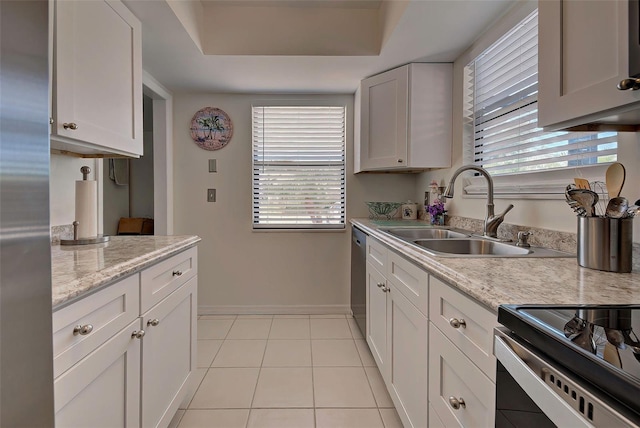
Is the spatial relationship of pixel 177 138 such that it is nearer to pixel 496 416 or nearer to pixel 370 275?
pixel 370 275

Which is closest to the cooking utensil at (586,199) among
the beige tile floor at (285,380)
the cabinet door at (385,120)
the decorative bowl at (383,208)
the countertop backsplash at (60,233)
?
the beige tile floor at (285,380)

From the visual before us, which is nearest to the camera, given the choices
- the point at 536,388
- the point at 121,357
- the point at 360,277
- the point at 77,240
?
the point at 536,388

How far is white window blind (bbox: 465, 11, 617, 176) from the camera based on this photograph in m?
1.36

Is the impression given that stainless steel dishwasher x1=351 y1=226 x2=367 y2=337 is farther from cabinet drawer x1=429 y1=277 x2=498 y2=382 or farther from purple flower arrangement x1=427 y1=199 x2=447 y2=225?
cabinet drawer x1=429 y1=277 x2=498 y2=382

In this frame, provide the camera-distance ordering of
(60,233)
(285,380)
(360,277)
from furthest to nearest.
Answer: (360,277)
(285,380)
(60,233)

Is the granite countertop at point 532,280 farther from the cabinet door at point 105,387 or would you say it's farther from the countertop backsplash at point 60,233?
the countertop backsplash at point 60,233

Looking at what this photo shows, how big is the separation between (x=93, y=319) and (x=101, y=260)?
10.5 inches

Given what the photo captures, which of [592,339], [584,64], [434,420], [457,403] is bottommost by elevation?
[434,420]

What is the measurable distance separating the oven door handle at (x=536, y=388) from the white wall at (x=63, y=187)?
6.22 ft

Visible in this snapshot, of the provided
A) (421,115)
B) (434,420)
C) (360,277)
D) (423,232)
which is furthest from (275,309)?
(434,420)

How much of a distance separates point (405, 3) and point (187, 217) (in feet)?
8.38

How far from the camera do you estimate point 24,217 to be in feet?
1.53

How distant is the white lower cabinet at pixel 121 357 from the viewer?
0.87 metres

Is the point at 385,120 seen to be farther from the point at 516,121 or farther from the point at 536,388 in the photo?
the point at 536,388
